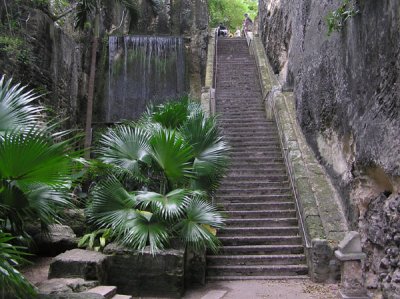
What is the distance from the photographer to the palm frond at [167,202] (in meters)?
5.69

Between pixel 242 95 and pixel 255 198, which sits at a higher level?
pixel 242 95

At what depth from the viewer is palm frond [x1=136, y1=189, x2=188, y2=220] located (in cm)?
569

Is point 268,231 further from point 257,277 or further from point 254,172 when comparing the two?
point 254,172

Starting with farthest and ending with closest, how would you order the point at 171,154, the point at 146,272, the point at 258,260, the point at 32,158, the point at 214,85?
the point at 214,85
the point at 258,260
the point at 171,154
the point at 146,272
the point at 32,158

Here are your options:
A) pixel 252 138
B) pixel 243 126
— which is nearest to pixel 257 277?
pixel 252 138

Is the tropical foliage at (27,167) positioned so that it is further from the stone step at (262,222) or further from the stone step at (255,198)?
the stone step at (255,198)

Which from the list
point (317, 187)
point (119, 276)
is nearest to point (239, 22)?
point (317, 187)

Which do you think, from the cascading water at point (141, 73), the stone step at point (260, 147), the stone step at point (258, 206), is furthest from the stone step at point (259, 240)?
the cascading water at point (141, 73)

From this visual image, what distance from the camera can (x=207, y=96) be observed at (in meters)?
12.1

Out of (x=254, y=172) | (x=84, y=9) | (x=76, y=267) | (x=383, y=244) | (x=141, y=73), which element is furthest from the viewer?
(x=141, y=73)

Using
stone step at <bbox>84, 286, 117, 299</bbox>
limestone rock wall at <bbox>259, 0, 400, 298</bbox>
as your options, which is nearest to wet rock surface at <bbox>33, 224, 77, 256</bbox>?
stone step at <bbox>84, 286, 117, 299</bbox>

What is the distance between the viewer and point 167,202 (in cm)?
581

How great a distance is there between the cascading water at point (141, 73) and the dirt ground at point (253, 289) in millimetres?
9986

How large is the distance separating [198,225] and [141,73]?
11.1m
